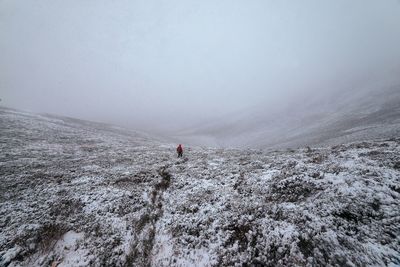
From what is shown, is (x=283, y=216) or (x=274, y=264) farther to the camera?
(x=283, y=216)

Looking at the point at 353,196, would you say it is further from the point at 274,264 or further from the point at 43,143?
the point at 43,143

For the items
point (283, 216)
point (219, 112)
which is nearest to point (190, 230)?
point (283, 216)

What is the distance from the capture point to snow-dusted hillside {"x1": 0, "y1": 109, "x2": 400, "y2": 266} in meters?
7.62

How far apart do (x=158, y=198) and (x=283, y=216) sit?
7954mm

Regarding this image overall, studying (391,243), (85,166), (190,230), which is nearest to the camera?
(391,243)

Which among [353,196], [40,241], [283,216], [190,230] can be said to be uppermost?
[353,196]

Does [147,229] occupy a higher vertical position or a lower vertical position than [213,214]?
lower

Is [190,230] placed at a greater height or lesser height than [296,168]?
lesser

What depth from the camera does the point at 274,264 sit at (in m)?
7.36

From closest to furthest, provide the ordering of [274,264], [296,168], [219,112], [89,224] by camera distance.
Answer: [274,264] → [89,224] → [296,168] → [219,112]

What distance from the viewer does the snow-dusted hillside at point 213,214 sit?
7625 mm

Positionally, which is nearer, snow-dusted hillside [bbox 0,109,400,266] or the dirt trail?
snow-dusted hillside [bbox 0,109,400,266]

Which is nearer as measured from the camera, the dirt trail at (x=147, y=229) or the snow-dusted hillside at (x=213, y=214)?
the snow-dusted hillside at (x=213, y=214)

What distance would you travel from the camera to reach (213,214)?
10.4 m
